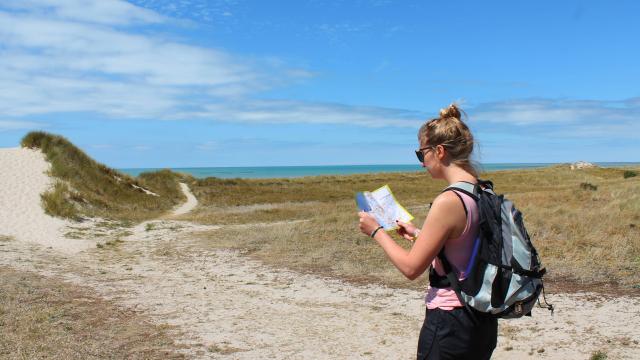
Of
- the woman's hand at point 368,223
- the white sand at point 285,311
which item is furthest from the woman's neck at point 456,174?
the white sand at point 285,311

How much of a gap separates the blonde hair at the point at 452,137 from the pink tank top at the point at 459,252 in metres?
0.26

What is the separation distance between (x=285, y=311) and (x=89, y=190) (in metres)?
21.8

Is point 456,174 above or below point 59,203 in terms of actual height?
above

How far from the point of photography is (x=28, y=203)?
22.1 m

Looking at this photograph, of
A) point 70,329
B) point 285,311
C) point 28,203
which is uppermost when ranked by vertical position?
point 28,203

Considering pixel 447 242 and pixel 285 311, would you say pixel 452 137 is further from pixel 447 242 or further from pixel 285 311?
pixel 285 311

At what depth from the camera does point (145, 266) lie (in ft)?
44.2

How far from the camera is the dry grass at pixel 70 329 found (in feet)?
21.5

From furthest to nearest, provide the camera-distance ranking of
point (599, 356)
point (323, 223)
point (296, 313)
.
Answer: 1. point (323, 223)
2. point (296, 313)
3. point (599, 356)

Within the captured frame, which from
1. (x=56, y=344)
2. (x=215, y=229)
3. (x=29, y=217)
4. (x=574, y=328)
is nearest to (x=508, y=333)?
(x=574, y=328)

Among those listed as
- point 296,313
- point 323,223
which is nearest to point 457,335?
point 296,313

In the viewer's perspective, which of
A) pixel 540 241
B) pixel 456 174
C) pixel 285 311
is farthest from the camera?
pixel 540 241

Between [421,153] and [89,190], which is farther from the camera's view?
[89,190]

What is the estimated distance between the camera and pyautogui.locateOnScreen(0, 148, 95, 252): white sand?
57.2ft
